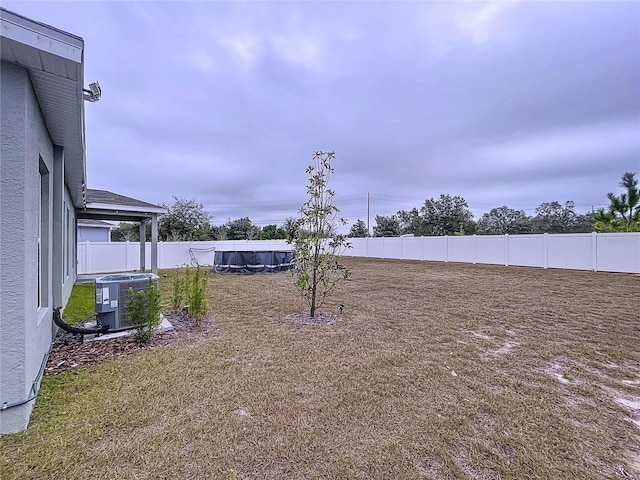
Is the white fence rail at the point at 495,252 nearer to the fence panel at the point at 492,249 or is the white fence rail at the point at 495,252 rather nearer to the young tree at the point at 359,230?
the fence panel at the point at 492,249

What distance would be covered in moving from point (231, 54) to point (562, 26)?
29.2ft

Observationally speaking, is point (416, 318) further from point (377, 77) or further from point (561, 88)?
point (561, 88)

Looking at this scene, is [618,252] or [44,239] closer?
[44,239]

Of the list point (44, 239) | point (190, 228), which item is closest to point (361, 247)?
point (190, 228)

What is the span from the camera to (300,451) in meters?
2.03

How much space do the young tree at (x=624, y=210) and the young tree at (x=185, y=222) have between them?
85.3 ft

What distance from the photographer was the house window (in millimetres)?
3422

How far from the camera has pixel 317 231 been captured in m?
5.64

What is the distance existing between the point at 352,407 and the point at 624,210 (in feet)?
64.9

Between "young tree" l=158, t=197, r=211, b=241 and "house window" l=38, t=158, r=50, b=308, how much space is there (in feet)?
64.7

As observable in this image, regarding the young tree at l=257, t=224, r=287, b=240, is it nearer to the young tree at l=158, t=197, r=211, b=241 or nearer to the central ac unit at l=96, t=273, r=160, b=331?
the young tree at l=158, t=197, r=211, b=241

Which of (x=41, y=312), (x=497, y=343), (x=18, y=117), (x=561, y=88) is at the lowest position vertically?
(x=497, y=343)

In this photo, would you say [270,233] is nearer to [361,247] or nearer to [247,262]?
[361,247]

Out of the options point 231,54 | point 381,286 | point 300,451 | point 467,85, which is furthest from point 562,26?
point 300,451
